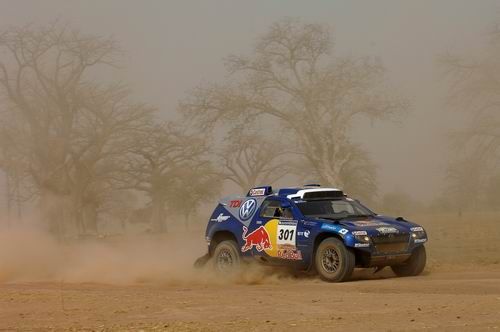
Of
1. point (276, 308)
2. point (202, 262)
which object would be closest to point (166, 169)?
point (202, 262)

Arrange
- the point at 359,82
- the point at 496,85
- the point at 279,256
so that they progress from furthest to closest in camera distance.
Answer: the point at 359,82, the point at 496,85, the point at 279,256

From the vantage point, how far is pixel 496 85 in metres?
30.0

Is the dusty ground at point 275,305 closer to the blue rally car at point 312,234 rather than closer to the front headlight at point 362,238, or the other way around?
the blue rally car at point 312,234

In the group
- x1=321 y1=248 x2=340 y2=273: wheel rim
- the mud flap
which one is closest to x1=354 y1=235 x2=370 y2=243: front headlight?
x1=321 y1=248 x2=340 y2=273: wheel rim

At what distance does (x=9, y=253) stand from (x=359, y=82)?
20.3 meters

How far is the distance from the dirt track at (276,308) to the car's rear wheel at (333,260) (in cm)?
36

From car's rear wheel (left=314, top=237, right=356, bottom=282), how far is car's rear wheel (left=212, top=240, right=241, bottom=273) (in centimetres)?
194

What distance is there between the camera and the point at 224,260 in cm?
1447

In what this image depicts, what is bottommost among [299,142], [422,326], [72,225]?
[422,326]

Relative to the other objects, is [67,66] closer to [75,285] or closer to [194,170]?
[194,170]

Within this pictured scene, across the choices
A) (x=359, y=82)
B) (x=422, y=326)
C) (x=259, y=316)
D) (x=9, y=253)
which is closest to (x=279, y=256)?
(x=259, y=316)

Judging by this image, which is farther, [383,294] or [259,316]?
[383,294]

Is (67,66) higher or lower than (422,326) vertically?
higher

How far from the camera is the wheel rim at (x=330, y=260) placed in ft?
41.1
